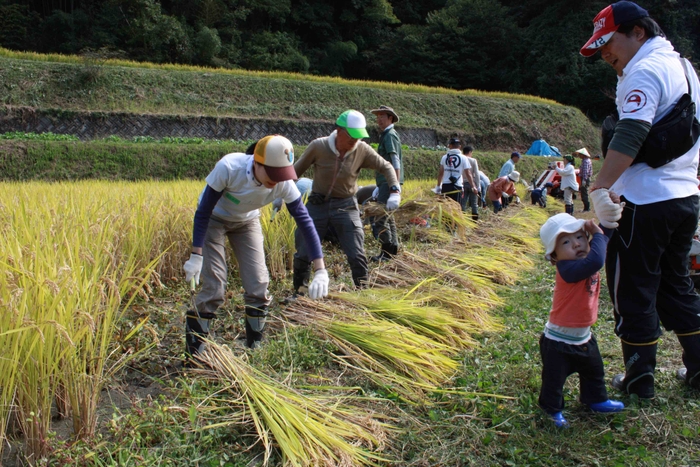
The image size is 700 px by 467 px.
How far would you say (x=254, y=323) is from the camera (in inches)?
126

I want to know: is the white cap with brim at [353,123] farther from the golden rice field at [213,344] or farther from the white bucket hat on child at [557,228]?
the white bucket hat on child at [557,228]

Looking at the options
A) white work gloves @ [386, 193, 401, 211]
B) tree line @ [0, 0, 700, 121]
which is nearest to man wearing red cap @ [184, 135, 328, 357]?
white work gloves @ [386, 193, 401, 211]

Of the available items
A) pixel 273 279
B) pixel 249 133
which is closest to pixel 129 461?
pixel 273 279

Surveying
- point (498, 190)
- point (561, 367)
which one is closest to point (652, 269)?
point (561, 367)

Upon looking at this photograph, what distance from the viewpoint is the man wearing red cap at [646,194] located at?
2.25m

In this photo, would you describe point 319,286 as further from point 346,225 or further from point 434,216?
point 434,216

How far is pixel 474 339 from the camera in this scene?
3.46 m

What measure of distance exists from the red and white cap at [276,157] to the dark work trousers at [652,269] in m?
1.64

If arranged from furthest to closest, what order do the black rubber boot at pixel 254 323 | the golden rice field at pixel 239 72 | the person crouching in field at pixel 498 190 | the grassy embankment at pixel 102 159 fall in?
the golden rice field at pixel 239 72 < the grassy embankment at pixel 102 159 < the person crouching in field at pixel 498 190 < the black rubber boot at pixel 254 323

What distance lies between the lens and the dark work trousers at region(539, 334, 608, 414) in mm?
2328

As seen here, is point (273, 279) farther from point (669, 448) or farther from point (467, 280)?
point (669, 448)

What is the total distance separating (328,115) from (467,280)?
60.2 feet

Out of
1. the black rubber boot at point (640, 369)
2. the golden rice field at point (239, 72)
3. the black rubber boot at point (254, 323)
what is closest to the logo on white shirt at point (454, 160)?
the black rubber boot at point (254, 323)

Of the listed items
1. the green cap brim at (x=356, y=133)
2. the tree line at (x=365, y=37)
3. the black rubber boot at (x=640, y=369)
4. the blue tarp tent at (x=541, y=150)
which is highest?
the tree line at (x=365, y=37)
